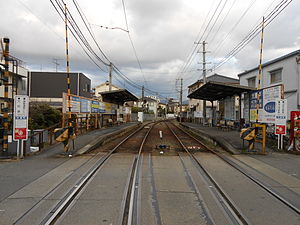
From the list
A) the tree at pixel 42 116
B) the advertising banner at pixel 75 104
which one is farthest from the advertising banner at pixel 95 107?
the advertising banner at pixel 75 104

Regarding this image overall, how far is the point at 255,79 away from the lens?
2508cm

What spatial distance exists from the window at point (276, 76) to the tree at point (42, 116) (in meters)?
17.6

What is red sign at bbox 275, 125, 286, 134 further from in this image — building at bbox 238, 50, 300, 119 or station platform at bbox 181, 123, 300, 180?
building at bbox 238, 50, 300, 119

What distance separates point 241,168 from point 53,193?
554cm

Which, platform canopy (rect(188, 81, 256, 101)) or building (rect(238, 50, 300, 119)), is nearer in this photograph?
platform canopy (rect(188, 81, 256, 101))

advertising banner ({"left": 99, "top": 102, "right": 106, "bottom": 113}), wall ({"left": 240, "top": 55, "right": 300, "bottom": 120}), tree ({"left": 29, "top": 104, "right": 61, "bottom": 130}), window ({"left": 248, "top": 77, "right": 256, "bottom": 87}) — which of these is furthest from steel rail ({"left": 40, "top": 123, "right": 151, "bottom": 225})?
window ({"left": 248, "top": 77, "right": 256, "bottom": 87})

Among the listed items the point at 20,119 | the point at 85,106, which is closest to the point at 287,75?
the point at 85,106

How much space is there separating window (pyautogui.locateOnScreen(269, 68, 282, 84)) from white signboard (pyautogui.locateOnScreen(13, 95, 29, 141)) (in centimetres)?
1890

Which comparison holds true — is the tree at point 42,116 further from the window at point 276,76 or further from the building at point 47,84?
the building at point 47,84

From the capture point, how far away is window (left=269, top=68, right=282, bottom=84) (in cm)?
2071

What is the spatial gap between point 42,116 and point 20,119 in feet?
31.7

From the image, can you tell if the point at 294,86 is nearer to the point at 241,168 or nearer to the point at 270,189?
the point at 241,168

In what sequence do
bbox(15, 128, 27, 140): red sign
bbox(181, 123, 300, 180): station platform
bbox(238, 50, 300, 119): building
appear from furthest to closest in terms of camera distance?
bbox(238, 50, 300, 119): building
bbox(15, 128, 27, 140): red sign
bbox(181, 123, 300, 180): station platform

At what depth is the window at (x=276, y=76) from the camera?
67.9 ft
